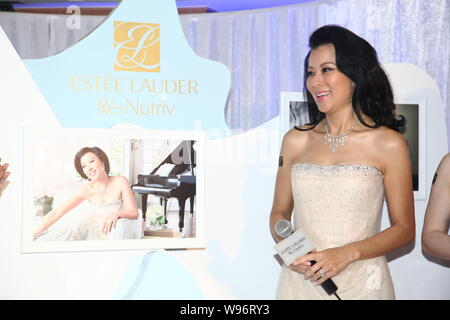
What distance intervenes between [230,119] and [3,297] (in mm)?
1109

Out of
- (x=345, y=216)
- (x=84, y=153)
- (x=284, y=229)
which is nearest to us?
(x=284, y=229)

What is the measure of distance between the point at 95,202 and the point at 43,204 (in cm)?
19

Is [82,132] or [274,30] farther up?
[274,30]

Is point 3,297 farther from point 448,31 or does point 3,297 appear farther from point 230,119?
point 448,31

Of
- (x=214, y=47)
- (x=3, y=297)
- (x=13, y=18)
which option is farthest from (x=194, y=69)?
(x=3, y=297)

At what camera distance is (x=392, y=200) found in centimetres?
203

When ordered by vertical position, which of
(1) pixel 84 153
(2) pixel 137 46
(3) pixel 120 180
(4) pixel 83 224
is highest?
(2) pixel 137 46

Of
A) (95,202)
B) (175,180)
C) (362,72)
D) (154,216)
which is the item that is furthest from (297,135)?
(95,202)

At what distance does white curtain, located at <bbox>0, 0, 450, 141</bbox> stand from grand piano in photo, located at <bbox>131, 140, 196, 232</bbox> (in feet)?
0.73

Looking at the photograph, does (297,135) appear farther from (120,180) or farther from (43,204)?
(43,204)

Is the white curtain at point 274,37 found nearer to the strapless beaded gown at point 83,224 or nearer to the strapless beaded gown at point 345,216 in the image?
the strapless beaded gown at point 345,216

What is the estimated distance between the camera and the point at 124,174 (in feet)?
7.20

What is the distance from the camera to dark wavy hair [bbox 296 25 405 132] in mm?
2076

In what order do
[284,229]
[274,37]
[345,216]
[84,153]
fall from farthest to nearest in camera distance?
1. [274,37]
2. [84,153]
3. [345,216]
4. [284,229]
